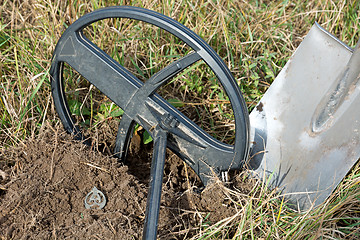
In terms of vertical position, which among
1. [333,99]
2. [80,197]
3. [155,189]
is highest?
[333,99]

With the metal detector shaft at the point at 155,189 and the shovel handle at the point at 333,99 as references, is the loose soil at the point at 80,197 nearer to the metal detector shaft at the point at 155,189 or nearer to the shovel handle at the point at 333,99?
the metal detector shaft at the point at 155,189

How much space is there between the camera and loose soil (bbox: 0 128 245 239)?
1.64 m

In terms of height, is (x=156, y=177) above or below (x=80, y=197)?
above

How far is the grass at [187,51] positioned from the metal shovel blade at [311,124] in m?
0.09

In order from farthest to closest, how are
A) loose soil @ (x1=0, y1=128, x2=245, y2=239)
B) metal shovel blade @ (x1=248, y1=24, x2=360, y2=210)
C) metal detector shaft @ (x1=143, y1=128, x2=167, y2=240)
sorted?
1. metal shovel blade @ (x1=248, y1=24, x2=360, y2=210)
2. loose soil @ (x1=0, y1=128, x2=245, y2=239)
3. metal detector shaft @ (x1=143, y1=128, x2=167, y2=240)

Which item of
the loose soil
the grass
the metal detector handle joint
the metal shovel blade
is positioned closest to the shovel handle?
the metal shovel blade

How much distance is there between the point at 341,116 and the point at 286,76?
13.1 inches

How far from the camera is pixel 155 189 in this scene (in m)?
1.59

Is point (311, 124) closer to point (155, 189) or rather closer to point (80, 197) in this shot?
point (155, 189)

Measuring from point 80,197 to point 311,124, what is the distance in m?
1.14

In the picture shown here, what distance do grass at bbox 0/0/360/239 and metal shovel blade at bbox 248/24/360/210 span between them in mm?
88

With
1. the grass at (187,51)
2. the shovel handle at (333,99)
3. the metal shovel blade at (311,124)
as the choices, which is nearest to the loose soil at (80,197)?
the grass at (187,51)

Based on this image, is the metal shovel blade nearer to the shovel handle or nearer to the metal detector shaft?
the shovel handle

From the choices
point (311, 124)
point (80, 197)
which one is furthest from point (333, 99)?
point (80, 197)
